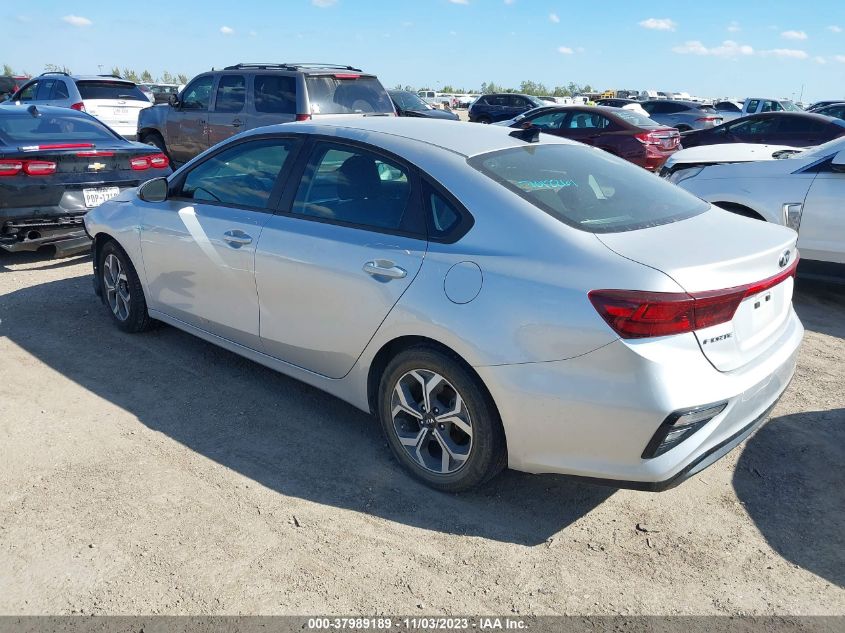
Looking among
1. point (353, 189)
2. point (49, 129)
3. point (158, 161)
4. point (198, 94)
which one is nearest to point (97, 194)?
point (158, 161)

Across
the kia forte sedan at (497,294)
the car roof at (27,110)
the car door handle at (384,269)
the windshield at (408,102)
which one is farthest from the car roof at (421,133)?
the windshield at (408,102)

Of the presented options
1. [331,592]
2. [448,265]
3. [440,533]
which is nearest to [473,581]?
[440,533]

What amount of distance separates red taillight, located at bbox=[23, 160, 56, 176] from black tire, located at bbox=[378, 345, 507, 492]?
4.92 m

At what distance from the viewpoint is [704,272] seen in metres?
2.82

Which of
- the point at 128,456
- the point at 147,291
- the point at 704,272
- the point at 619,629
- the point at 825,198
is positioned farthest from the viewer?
the point at 825,198

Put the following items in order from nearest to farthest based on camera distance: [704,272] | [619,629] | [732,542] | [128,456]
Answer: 1. [619,629]
2. [704,272]
3. [732,542]
4. [128,456]

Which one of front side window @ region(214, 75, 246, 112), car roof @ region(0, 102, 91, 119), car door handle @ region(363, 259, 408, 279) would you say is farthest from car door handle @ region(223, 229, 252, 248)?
front side window @ region(214, 75, 246, 112)

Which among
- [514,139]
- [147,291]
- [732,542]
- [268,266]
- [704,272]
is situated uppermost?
[514,139]

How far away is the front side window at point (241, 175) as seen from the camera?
416 cm

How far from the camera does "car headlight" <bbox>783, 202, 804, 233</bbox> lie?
6.31 m

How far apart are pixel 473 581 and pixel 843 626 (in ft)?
4.42

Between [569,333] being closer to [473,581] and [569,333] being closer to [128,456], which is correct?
[473,581]

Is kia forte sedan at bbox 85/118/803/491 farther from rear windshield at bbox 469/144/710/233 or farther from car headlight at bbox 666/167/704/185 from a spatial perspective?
car headlight at bbox 666/167/704/185

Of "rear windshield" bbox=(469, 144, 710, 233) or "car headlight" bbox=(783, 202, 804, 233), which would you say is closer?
"rear windshield" bbox=(469, 144, 710, 233)
